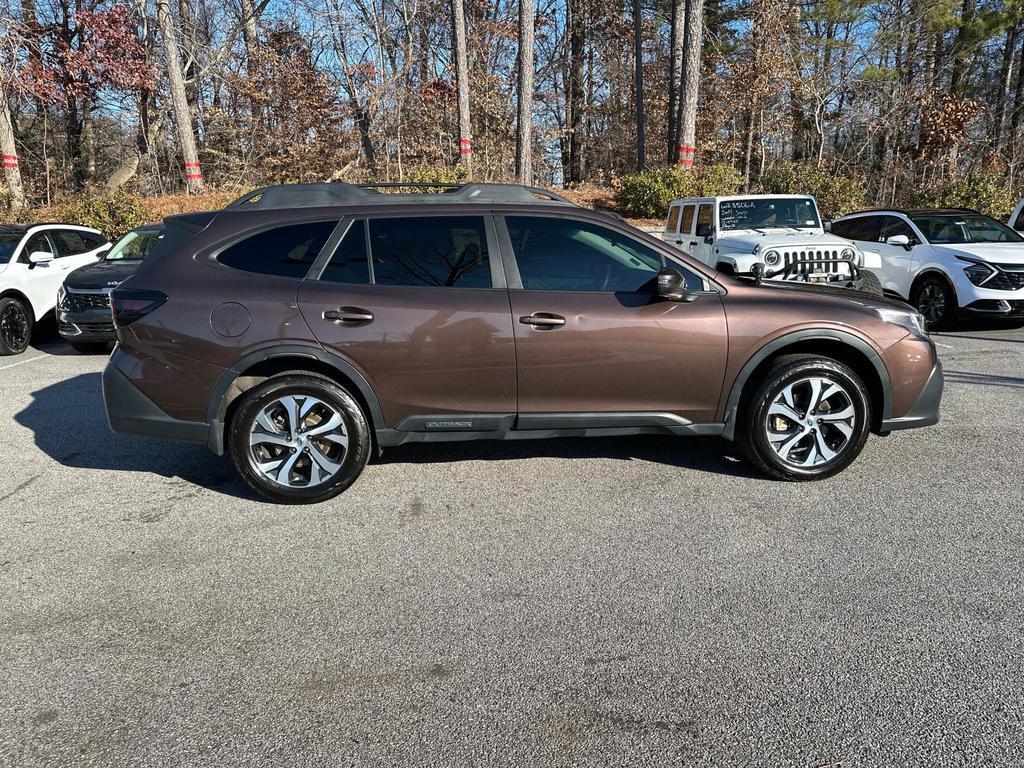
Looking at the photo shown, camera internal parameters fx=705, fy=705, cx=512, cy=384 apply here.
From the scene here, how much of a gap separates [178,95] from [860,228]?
64.4 ft

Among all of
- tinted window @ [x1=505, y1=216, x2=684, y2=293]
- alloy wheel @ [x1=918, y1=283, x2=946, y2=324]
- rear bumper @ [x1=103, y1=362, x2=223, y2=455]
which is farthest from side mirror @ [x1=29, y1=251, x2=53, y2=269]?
alloy wheel @ [x1=918, y1=283, x2=946, y2=324]

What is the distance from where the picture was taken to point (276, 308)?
3.97 meters

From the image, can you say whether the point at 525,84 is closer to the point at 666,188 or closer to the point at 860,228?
the point at 666,188

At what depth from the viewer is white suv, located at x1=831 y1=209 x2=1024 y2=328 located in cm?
881

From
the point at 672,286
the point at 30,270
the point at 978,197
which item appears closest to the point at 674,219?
the point at 672,286

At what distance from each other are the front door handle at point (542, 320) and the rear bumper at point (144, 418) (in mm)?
1890

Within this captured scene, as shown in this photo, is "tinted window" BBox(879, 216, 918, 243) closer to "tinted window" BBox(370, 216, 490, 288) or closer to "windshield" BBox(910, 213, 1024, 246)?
"windshield" BBox(910, 213, 1024, 246)

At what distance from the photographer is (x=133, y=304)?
4.01 metres

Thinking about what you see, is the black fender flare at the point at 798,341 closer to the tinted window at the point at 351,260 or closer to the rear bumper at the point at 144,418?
the tinted window at the point at 351,260

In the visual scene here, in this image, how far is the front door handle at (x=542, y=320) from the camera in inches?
159

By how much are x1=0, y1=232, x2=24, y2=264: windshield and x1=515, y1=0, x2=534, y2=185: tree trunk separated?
1543 cm

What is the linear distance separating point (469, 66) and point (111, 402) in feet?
89.7

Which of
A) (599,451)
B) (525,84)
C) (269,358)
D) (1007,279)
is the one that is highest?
(525,84)

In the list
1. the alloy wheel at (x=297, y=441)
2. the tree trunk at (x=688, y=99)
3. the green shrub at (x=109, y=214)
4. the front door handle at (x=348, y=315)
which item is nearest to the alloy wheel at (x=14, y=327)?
the alloy wheel at (x=297, y=441)
